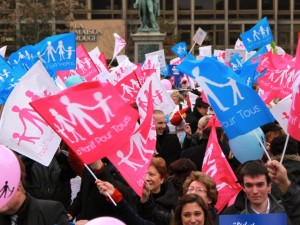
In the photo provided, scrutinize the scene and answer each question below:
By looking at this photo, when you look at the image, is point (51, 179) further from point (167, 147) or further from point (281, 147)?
point (167, 147)

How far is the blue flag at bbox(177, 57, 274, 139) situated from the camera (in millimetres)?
6125

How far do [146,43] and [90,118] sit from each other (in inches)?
767

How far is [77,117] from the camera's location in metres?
5.29

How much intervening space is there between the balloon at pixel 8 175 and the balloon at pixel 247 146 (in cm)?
280

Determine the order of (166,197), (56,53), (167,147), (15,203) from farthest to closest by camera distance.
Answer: (56,53) < (167,147) < (166,197) < (15,203)

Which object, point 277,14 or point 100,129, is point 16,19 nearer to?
point 277,14

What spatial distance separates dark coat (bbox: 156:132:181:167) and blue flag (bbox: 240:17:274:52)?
759 centimetres

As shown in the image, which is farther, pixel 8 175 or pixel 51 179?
pixel 51 179

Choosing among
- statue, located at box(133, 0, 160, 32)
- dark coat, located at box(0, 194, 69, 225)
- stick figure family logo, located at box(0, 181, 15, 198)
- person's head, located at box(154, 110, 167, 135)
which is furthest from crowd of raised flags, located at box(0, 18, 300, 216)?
statue, located at box(133, 0, 160, 32)

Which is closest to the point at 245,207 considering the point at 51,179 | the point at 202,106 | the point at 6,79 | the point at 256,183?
the point at 256,183

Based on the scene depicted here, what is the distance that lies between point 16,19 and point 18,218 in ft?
151

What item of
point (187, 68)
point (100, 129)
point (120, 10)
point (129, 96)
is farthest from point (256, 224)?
point (120, 10)

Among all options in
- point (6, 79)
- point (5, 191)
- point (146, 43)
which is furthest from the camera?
point (146, 43)

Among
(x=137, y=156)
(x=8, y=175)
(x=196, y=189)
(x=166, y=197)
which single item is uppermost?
(x=8, y=175)
